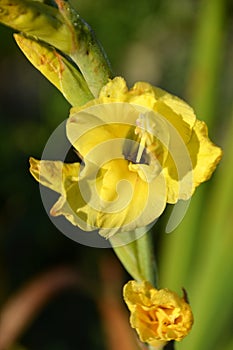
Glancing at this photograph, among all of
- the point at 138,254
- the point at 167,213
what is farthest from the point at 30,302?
the point at 138,254

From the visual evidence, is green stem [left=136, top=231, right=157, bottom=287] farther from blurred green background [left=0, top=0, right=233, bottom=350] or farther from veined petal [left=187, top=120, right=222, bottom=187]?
blurred green background [left=0, top=0, right=233, bottom=350]

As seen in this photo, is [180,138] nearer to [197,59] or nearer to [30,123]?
[197,59]

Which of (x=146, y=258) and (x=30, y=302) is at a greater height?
(x=146, y=258)

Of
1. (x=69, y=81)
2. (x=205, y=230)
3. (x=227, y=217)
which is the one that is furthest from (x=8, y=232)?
(x=69, y=81)

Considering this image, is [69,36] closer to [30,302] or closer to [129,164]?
[129,164]

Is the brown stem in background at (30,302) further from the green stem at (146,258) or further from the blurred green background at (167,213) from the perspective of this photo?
the green stem at (146,258)

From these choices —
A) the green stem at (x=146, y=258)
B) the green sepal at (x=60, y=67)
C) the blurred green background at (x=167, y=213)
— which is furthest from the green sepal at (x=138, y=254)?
the blurred green background at (x=167, y=213)

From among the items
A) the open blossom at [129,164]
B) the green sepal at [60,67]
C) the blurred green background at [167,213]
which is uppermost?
the green sepal at [60,67]
